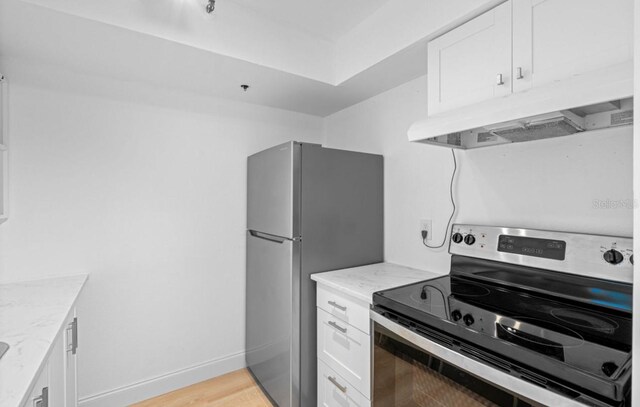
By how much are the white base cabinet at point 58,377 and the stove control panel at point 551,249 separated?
1.71 m

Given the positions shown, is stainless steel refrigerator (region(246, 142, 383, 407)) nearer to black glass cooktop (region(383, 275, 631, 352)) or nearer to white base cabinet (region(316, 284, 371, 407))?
white base cabinet (region(316, 284, 371, 407))

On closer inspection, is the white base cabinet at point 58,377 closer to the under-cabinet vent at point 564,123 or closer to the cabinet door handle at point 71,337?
the cabinet door handle at point 71,337

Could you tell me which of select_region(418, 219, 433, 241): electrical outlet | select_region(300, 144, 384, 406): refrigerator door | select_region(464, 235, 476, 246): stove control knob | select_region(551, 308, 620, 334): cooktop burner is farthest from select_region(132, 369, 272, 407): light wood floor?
select_region(551, 308, 620, 334): cooktop burner

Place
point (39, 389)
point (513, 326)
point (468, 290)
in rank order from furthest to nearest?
point (468, 290), point (513, 326), point (39, 389)

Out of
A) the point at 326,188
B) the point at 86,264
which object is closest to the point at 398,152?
the point at 326,188

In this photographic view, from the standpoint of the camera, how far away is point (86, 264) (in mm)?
1913

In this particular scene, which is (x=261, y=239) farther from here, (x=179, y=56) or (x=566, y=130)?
(x=566, y=130)

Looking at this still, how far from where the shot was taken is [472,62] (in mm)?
1342

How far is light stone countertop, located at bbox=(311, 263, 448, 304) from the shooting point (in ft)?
5.01

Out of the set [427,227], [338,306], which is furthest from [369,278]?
[427,227]

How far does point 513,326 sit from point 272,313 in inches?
54.9

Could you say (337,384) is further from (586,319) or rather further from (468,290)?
(586,319)

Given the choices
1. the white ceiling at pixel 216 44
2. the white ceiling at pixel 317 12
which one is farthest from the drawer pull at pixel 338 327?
the white ceiling at pixel 317 12

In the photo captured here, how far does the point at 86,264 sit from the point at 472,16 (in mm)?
2447
